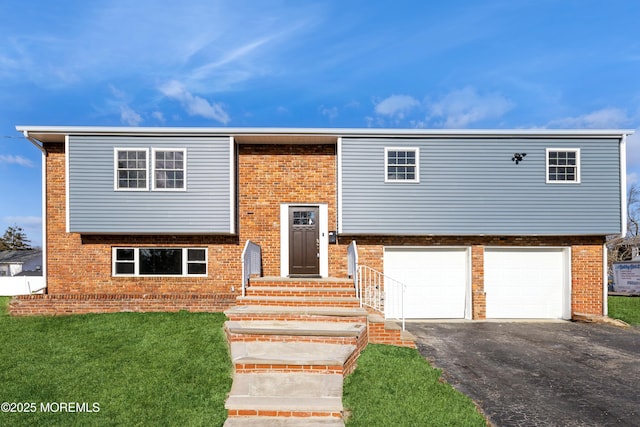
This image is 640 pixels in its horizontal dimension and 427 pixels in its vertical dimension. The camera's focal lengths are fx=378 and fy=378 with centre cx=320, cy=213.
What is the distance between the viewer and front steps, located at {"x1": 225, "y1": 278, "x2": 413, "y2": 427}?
492 cm

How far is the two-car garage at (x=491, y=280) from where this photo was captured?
11711 millimetres

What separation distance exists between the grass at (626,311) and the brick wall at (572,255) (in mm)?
768

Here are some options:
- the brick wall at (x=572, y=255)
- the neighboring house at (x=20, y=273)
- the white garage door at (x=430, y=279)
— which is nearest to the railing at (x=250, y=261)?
the brick wall at (x=572, y=255)

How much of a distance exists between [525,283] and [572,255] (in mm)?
1626

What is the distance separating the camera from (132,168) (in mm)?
10930

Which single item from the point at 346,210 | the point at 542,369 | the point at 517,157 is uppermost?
the point at 517,157

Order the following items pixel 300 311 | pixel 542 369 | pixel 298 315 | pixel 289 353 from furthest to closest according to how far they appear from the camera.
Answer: pixel 300 311 → pixel 298 315 → pixel 542 369 → pixel 289 353

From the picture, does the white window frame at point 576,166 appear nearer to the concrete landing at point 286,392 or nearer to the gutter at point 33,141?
the concrete landing at point 286,392

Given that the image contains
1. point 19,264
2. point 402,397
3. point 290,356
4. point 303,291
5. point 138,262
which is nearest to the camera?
point 402,397

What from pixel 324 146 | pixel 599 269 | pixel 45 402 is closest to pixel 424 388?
pixel 45 402

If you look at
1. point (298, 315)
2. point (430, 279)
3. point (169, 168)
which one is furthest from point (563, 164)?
point (169, 168)

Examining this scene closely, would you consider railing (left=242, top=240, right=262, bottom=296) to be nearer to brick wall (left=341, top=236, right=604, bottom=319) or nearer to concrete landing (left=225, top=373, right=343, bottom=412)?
brick wall (left=341, top=236, right=604, bottom=319)

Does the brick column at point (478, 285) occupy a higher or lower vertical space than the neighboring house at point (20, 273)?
higher

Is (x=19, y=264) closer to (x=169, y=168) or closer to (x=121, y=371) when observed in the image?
(x=169, y=168)
